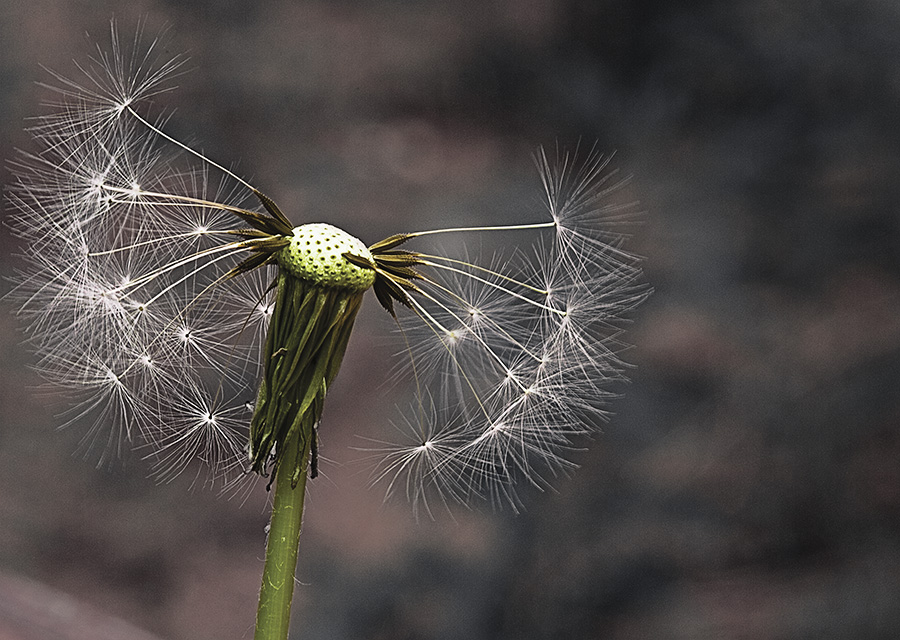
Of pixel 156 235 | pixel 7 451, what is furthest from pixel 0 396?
pixel 156 235

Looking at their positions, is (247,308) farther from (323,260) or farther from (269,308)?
(323,260)

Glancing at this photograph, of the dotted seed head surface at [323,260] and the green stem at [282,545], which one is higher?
the dotted seed head surface at [323,260]

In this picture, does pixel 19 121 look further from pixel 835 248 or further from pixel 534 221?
pixel 835 248

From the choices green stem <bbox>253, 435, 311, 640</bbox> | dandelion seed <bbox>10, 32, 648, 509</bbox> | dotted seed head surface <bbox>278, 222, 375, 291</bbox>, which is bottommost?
green stem <bbox>253, 435, 311, 640</bbox>

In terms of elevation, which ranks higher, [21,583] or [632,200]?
[632,200]


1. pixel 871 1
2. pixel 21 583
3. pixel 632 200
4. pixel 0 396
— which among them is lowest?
pixel 21 583

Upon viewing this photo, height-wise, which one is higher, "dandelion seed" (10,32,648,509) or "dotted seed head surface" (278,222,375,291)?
"dandelion seed" (10,32,648,509)

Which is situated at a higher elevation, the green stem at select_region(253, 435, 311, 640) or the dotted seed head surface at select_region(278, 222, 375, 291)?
the dotted seed head surface at select_region(278, 222, 375, 291)
